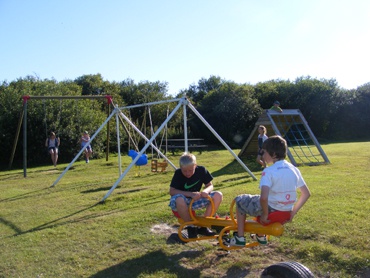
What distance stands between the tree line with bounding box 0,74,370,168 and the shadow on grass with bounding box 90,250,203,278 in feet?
40.4

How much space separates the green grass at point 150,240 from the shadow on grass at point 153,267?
0.04ft

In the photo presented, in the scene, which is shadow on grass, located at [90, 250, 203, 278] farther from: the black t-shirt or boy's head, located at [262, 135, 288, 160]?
boy's head, located at [262, 135, 288, 160]

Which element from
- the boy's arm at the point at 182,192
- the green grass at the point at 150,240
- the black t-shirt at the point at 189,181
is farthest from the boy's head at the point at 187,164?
the green grass at the point at 150,240

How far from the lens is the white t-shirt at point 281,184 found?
354cm

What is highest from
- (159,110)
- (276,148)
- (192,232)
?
(159,110)

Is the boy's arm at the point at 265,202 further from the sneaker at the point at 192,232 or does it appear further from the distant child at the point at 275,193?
the sneaker at the point at 192,232

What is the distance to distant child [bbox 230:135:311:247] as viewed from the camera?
3541mm

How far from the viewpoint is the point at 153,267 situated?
4.15 meters

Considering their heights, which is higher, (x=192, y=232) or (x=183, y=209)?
(x=183, y=209)

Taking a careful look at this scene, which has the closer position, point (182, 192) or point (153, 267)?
point (153, 267)

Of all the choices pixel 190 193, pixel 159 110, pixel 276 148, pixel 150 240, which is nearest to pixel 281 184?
pixel 276 148

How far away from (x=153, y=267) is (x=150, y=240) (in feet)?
3.03

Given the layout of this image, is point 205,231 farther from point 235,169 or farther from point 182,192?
point 235,169

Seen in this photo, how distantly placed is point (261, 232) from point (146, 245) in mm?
1785
